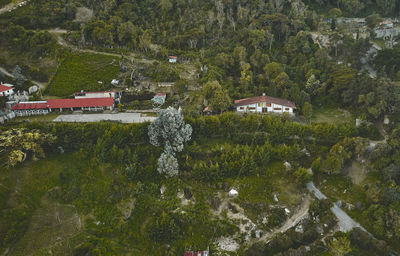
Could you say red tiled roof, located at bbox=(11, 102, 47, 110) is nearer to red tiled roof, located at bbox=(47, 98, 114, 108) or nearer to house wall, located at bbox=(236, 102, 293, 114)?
red tiled roof, located at bbox=(47, 98, 114, 108)

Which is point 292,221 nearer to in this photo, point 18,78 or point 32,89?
point 32,89

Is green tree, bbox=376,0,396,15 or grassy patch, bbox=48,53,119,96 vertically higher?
green tree, bbox=376,0,396,15

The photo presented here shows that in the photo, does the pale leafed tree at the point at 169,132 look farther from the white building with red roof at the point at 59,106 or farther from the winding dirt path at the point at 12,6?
the winding dirt path at the point at 12,6

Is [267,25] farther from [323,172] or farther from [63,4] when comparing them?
[63,4]

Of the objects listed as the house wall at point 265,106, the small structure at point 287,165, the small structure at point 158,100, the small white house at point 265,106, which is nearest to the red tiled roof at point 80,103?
the small structure at point 158,100

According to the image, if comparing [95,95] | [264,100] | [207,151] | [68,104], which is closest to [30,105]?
[68,104]

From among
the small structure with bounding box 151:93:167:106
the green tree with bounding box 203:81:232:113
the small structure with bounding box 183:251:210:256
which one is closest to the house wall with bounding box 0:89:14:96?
the small structure with bounding box 151:93:167:106

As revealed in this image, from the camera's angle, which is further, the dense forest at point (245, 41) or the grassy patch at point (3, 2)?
the grassy patch at point (3, 2)
